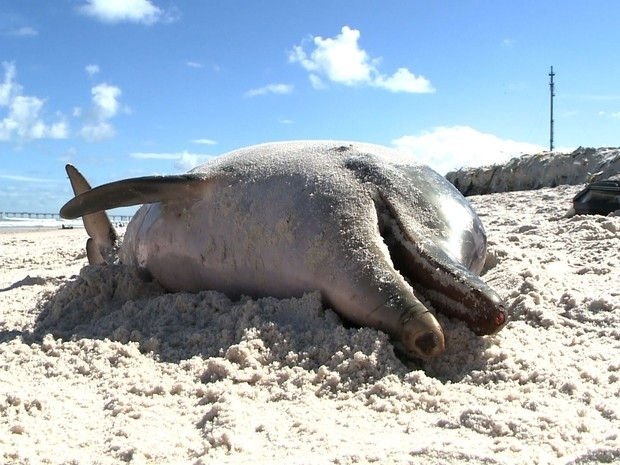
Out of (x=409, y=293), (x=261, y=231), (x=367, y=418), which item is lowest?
(x=367, y=418)

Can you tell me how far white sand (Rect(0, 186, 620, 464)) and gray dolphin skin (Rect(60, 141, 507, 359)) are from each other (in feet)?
0.45

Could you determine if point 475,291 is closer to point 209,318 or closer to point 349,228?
point 349,228

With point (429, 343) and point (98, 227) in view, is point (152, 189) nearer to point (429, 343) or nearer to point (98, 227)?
point (98, 227)

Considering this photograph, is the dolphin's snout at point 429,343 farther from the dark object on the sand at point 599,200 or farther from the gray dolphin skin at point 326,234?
the dark object on the sand at point 599,200

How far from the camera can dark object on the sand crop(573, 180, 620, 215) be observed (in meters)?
6.91

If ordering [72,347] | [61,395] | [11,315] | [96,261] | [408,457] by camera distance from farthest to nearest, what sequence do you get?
[96,261]
[11,315]
[72,347]
[61,395]
[408,457]

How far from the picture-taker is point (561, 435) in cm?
199

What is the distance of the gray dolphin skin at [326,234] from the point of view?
114 inches

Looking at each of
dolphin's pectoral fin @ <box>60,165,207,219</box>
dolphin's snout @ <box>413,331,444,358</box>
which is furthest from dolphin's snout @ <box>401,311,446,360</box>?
dolphin's pectoral fin @ <box>60,165,207,219</box>

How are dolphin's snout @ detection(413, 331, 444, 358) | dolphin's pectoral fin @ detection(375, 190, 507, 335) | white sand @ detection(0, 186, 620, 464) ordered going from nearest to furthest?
white sand @ detection(0, 186, 620, 464)
dolphin's snout @ detection(413, 331, 444, 358)
dolphin's pectoral fin @ detection(375, 190, 507, 335)

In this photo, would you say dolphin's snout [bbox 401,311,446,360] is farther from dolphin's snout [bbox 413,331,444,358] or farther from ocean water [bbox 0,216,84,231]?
ocean water [bbox 0,216,84,231]

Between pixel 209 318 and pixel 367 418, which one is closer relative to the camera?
pixel 367 418

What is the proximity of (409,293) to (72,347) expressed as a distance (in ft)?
5.06

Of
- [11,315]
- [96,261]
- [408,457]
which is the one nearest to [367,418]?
[408,457]
